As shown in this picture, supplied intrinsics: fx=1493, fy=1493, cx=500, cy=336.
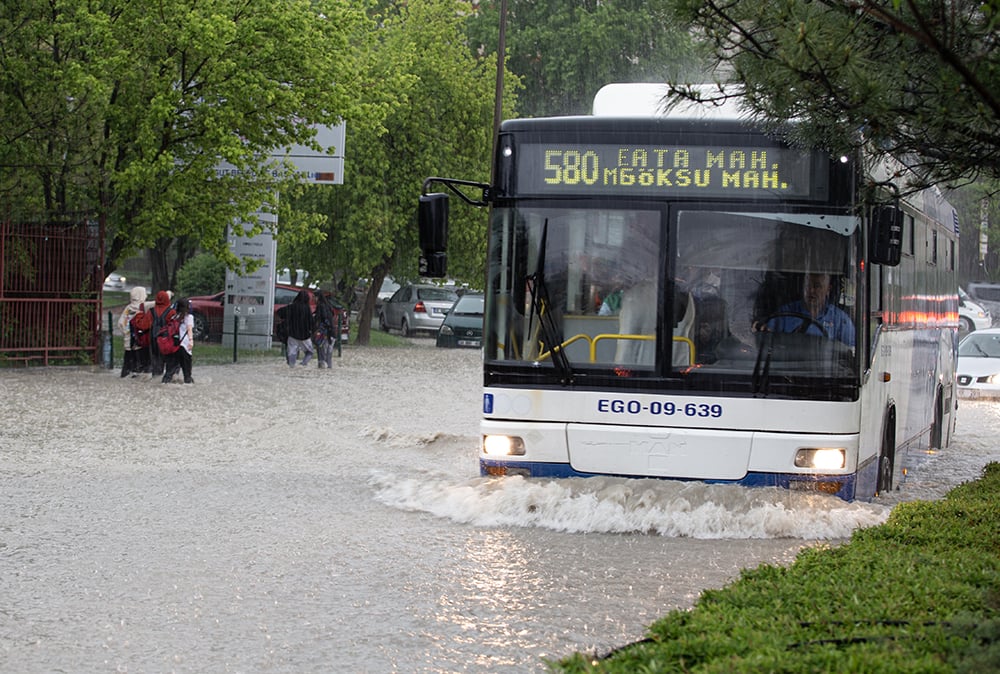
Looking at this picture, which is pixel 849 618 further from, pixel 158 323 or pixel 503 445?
pixel 158 323

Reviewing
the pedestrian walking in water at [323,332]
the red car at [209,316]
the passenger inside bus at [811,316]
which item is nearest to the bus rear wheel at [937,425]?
the passenger inside bus at [811,316]

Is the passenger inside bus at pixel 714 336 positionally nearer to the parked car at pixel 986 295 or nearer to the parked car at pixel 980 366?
the parked car at pixel 980 366

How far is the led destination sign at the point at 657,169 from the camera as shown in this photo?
10164mm

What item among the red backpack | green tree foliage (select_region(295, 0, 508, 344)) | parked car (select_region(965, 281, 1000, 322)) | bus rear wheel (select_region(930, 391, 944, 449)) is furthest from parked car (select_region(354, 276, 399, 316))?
bus rear wheel (select_region(930, 391, 944, 449))

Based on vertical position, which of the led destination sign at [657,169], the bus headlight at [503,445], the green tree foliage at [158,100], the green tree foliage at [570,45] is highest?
the green tree foliage at [570,45]

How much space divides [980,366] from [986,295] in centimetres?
2978

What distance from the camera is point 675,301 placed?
10133 millimetres

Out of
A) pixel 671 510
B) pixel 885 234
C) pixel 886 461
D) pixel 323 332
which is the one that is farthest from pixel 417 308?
pixel 885 234

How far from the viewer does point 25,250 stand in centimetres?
2477

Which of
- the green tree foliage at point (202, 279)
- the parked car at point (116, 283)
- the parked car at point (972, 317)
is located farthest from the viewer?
the parked car at point (116, 283)

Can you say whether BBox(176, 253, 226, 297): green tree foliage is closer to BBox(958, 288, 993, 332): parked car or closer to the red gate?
the red gate

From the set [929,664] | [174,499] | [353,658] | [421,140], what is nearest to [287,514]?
[174,499]

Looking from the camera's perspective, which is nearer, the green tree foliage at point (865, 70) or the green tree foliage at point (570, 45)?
the green tree foliage at point (865, 70)

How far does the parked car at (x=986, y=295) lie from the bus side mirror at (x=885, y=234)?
47747 millimetres
